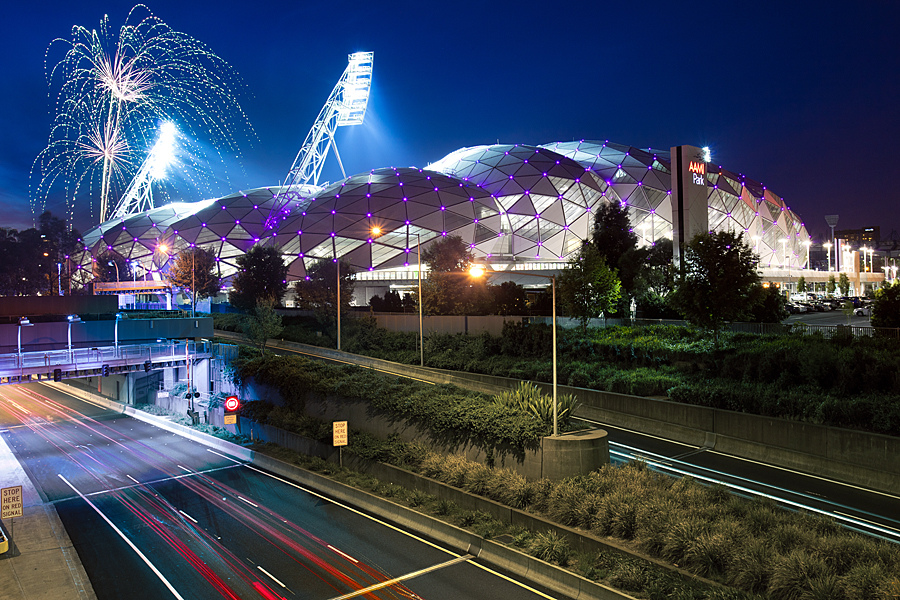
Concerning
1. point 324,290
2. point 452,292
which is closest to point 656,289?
point 452,292

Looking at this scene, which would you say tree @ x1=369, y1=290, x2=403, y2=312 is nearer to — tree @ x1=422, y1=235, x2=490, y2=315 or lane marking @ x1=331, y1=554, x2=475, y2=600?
tree @ x1=422, y1=235, x2=490, y2=315

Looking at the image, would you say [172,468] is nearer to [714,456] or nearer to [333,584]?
[333,584]

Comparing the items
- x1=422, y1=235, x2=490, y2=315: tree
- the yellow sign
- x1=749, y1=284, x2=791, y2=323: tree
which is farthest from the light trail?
x1=422, y1=235, x2=490, y2=315: tree

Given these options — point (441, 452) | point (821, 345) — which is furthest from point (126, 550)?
point (821, 345)

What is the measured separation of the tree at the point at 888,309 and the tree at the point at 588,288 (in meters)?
14.0

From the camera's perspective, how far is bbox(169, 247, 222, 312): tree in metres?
67.4

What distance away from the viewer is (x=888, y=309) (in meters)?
27.1

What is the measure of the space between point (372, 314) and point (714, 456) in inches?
1340

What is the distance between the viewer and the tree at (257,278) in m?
62.1

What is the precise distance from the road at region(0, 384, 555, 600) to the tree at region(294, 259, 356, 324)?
2611 centimetres

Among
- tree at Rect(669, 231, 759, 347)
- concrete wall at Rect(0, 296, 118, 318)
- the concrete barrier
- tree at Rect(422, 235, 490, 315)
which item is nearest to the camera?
the concrete barrier

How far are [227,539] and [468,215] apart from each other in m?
59.4

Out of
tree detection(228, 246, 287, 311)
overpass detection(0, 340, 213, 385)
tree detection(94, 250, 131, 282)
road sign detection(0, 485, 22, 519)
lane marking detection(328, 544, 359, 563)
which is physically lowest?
lane marking detection(328, 544, 359, 563)

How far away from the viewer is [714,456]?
20.2m
